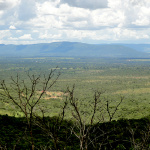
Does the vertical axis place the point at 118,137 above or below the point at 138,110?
above

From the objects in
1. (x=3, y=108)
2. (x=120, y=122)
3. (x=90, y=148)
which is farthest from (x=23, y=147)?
(x=3, y=108)

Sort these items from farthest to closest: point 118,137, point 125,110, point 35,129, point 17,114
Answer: point 125,110
point 17,114
point 35,129
point 118,137

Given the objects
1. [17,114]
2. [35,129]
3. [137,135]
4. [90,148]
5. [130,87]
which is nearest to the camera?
[90,148]

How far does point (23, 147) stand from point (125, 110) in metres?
24.9

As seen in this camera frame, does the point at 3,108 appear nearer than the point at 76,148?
No

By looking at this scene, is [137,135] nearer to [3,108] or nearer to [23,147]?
[23,147]

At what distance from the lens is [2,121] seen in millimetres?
20969

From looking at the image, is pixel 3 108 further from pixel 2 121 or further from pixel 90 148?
pixel 90 148

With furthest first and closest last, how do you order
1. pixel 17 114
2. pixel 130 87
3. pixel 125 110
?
pixel 130 87
pixel 125 110
pixel 17 114

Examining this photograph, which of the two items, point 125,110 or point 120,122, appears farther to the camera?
point 125,110

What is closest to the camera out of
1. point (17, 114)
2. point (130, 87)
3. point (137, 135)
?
point (137, 135)

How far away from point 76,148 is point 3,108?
22386 millimetres

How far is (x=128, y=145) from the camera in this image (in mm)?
13055

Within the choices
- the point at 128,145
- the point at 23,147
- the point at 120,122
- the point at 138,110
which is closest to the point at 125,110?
the point at 138,110
